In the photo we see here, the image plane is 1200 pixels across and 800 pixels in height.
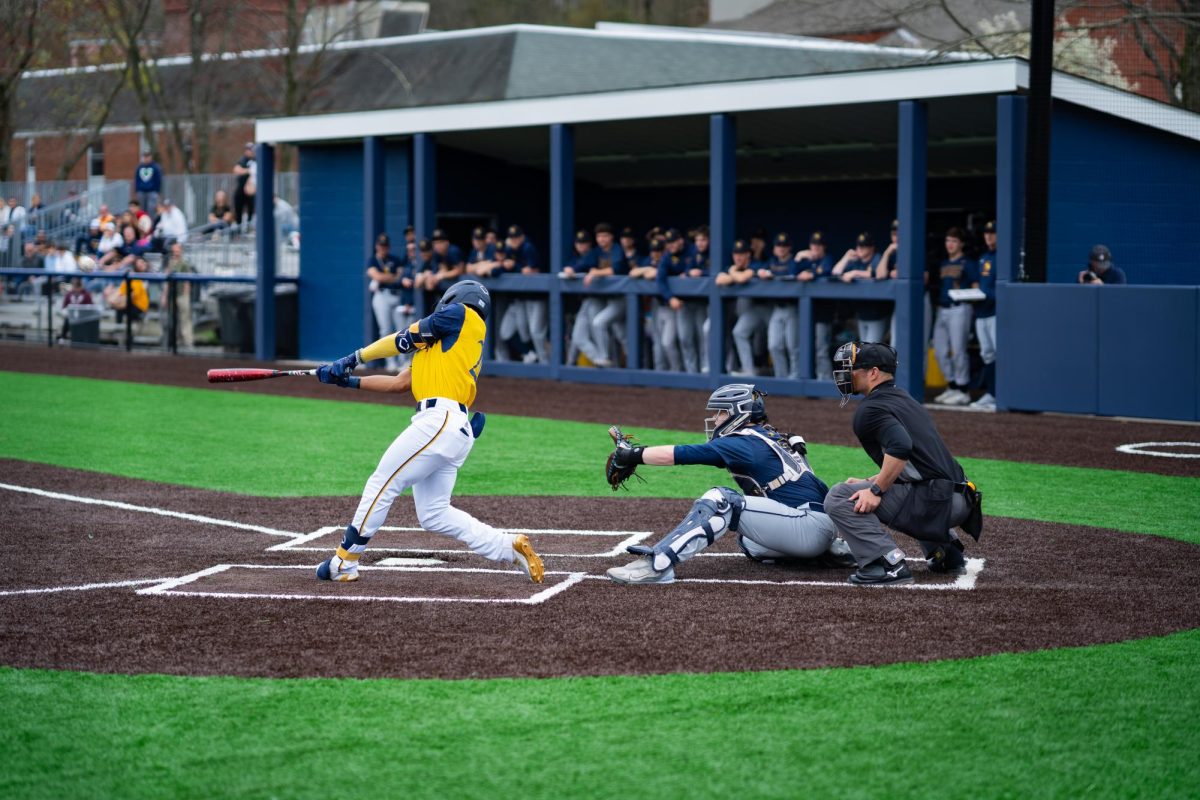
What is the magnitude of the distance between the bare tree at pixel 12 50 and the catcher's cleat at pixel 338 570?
78.6 feet

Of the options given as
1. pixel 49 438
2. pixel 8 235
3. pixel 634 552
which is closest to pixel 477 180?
pixel 49 438

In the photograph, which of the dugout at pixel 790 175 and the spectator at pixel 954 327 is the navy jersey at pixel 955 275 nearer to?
the spectator at pixel 954 327

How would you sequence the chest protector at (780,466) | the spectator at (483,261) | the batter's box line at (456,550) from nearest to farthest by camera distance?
the chest protector at (780,466)
the batter's box line at (456,550)
the spectator at (483,261)

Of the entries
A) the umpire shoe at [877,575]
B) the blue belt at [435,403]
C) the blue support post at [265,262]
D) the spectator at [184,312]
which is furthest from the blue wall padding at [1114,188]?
the spectator at [184,312]

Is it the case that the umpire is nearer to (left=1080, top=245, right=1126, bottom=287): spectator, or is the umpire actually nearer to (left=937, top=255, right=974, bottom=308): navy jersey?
(left=1080, top=245, right=1126, bottom=287): spectator

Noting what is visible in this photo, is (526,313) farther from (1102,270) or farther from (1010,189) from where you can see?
(1102,270)

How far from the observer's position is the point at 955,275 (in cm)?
1720

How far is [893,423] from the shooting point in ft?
24.6

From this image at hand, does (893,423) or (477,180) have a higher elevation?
(477,180)

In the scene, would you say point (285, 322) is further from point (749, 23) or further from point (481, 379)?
point (749, 23)

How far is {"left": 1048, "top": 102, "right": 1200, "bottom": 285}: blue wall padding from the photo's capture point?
1738 cm

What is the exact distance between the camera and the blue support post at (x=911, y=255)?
17.2 meters

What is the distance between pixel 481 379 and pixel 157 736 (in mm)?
16151

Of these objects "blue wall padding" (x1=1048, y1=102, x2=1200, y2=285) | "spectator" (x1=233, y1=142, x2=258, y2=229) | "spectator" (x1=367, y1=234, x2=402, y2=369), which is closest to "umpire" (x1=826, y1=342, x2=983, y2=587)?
"blue wall padding" (x1=1048, y1=102, x2=1200, y2=285)
